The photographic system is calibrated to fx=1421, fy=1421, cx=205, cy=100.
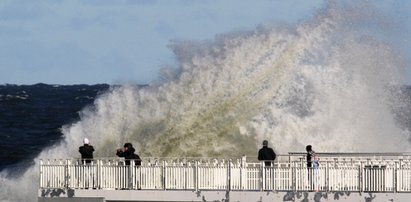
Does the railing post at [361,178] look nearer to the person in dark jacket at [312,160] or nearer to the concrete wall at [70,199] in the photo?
the person in dark jacket at [312,160]

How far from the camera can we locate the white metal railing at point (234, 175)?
39.6m

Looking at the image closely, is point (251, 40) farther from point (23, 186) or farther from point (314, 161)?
point (314, 161)

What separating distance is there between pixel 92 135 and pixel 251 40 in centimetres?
739

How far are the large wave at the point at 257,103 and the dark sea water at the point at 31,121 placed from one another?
1285cm

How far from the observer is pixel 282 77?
56.2m

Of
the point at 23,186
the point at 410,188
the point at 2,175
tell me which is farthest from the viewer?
the point at 2,175

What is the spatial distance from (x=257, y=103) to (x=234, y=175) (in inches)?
588

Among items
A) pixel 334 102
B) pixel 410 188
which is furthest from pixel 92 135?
pixel 410 188

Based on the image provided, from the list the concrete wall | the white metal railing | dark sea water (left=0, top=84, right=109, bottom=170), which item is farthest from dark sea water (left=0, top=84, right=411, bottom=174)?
the concrete wall

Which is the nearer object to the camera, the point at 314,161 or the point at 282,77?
the point at 314,161

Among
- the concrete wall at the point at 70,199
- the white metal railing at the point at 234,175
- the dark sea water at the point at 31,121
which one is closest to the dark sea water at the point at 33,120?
the dark sea water at the point at 31,121

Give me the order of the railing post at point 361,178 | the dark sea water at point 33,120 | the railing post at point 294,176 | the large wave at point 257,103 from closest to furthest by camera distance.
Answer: the railing post at point 361,178
the railing post at point 294,176
the large wave at point 257,103
the dark sea water at point 33,120

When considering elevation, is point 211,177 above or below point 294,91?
below

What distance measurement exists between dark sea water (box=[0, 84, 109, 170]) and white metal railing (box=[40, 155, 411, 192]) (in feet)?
90.3
